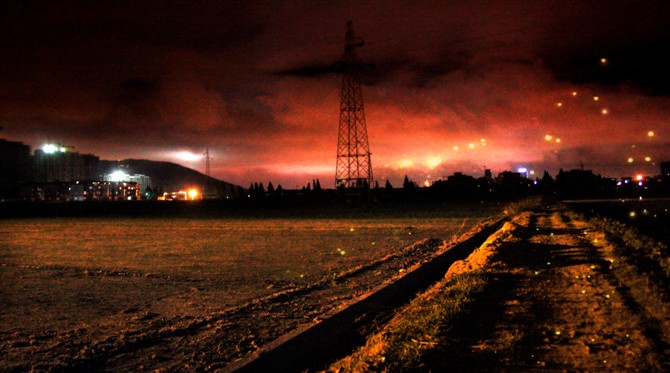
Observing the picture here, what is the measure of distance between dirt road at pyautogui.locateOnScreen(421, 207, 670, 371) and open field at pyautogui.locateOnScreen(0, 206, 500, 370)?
1.98 m

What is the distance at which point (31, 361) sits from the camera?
506 cm

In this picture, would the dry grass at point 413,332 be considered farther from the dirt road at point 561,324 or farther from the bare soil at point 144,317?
the bare soil at point 144,317

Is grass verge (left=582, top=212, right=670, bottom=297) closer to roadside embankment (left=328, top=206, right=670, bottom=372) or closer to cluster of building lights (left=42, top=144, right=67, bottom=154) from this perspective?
roadside embankment (left=328, top=206, right=670, bottom=372)

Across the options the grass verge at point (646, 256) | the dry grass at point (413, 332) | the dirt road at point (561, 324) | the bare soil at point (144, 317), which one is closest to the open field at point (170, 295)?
the bare soil at point (144, 317)

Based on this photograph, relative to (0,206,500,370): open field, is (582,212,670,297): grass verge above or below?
above

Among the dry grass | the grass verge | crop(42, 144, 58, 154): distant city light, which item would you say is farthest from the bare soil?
crop(42, 144, 58, 154): distant city light

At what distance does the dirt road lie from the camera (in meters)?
4.64

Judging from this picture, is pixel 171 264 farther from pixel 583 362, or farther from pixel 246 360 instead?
pixel 583 362

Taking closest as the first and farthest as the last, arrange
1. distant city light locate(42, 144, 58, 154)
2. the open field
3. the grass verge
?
the open field < the grass verge < distant city light locate(42, 144, 58, 154)

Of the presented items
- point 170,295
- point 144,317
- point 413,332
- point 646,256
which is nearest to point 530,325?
point 413,332

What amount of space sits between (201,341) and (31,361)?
1.57m

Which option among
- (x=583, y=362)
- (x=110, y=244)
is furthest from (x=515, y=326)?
(x=110, y=244)

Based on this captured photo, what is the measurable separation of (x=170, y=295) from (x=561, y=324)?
18.7ft

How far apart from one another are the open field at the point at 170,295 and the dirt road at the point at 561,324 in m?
1.98
